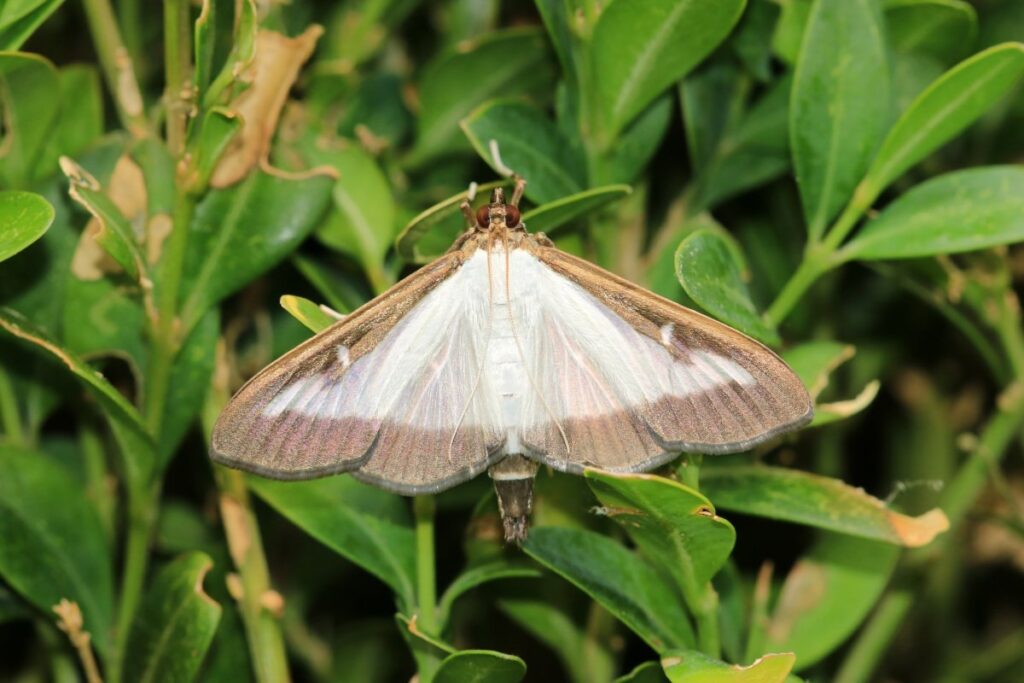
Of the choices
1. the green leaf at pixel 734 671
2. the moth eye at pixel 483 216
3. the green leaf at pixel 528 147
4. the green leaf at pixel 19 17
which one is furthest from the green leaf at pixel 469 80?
the green leaf at pixel 734 671

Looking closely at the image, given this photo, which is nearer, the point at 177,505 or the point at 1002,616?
the point at 177,505

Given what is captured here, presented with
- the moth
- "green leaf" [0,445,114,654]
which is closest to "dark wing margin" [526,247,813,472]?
the moth

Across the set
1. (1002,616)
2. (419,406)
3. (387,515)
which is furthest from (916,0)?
(1002,616)

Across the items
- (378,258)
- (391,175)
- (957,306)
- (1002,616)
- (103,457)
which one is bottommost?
(1002,616)

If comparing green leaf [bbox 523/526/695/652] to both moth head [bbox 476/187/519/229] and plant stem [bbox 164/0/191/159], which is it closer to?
moth head [bbox 476/187/519/229]

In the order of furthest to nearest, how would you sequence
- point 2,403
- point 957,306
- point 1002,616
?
point 1002,616, point 957,306, point 2,403

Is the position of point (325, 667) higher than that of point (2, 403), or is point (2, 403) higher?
point (2, 403)

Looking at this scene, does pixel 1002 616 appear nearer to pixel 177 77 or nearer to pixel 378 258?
pixel 378 258
